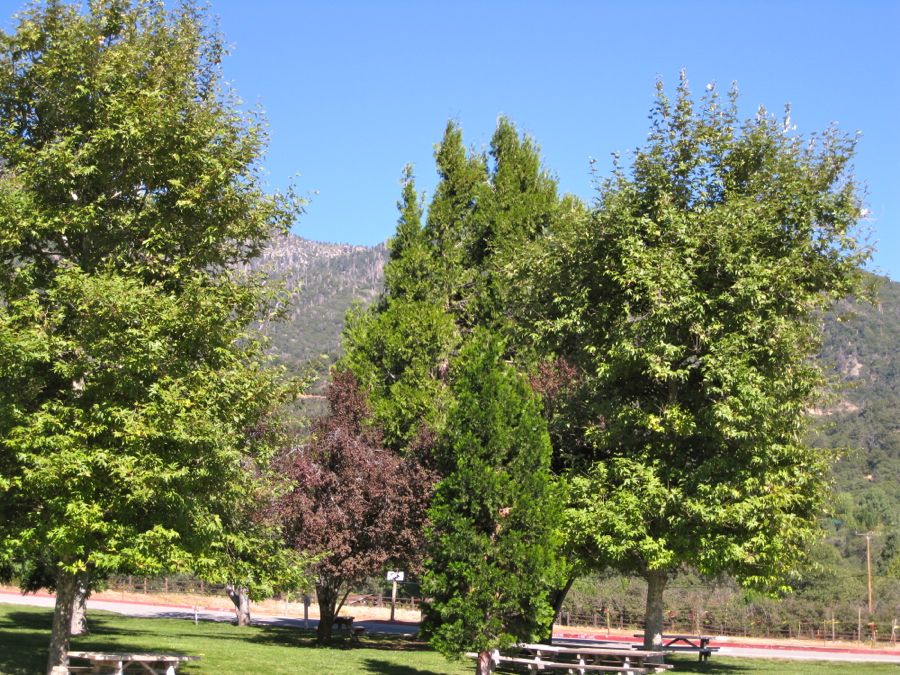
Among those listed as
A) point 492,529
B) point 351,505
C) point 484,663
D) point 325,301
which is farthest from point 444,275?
point 325,301

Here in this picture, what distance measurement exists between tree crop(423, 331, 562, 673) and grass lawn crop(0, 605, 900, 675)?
2788mm

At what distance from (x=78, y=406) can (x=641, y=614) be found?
36.9 metres

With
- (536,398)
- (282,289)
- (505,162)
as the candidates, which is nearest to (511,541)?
(536,398)

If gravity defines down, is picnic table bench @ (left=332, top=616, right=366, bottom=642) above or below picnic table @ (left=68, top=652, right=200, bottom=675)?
below

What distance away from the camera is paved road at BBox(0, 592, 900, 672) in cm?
3073

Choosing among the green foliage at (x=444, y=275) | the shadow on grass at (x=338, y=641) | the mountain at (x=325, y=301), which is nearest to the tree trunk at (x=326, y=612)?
the shadow on grass at (x=338, y=641)

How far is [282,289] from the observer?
15.0m

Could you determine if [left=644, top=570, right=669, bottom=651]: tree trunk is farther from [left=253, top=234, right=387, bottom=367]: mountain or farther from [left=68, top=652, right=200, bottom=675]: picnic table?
[left=253, top=234, right=387, bottom=367]: mountain

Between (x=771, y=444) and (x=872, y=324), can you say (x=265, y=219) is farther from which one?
(x=872, y=324)

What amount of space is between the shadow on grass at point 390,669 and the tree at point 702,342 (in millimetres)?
3968

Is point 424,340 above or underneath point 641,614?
above

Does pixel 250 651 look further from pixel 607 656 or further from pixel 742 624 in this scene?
pixel 742 624

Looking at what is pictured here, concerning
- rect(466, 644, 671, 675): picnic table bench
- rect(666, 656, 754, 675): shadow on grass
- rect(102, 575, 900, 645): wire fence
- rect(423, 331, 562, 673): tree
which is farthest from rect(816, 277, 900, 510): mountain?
rect(423, 331, 562, 673): tree

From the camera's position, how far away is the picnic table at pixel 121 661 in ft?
44.2
